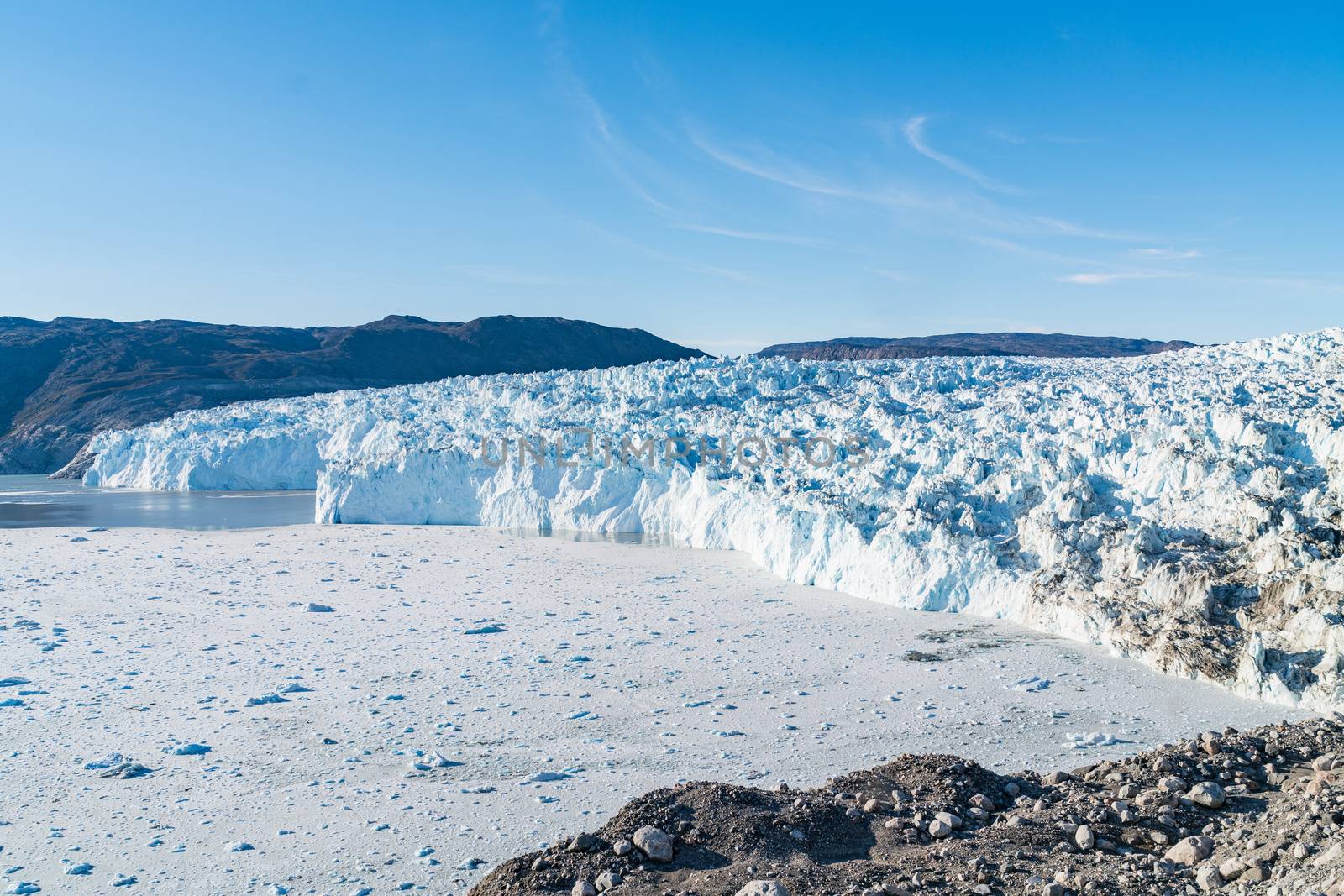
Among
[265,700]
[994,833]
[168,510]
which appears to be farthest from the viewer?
[168,510]

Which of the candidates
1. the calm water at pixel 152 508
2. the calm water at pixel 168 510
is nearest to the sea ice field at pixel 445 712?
the calm water at pixel 168 510

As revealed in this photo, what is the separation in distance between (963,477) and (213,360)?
62.3 meters

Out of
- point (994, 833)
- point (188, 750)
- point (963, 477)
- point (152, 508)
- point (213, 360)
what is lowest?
point (152, 508)

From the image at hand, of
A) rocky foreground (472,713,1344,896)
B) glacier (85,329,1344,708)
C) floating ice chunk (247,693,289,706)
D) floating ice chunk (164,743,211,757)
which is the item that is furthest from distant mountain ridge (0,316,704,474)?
rocky foreground (472,713,1344,896)

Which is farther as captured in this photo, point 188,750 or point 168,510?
point 168,510

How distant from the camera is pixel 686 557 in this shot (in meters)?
15.7

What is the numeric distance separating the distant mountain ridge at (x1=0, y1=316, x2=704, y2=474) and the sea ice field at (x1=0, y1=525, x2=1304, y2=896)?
41795 millimetres

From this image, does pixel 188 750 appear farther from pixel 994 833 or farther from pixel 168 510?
pixel 168 510

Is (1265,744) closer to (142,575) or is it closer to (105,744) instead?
(105,744)

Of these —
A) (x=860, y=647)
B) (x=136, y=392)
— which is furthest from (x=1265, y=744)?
(x=136, y=392)

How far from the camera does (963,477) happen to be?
13711mm

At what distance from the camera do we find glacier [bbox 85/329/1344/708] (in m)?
9.11

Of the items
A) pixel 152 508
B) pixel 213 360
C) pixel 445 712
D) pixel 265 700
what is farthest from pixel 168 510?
pixel 213 360

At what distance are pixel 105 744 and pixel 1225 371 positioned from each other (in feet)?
72.1
